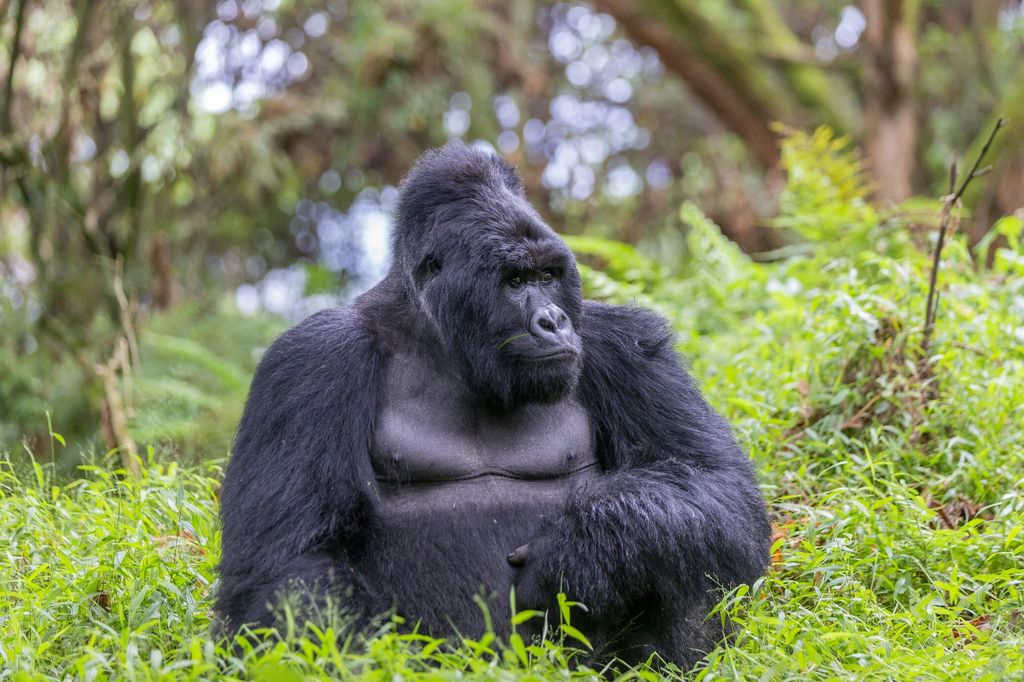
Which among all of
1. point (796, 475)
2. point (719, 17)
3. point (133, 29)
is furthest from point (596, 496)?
point (719, 17)

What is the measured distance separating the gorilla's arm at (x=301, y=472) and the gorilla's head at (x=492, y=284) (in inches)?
11.7

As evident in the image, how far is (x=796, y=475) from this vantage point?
4254 millimetres

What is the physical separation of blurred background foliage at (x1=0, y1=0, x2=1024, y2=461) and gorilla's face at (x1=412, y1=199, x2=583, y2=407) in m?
2.26

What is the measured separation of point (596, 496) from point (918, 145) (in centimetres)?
878

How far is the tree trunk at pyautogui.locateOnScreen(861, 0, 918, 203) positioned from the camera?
10.1 metres

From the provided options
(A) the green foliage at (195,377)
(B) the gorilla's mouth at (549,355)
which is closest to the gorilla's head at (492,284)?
(B) the gorilla's mouth at (549,355)

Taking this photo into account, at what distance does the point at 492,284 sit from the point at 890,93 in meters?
7.96

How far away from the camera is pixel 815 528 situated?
3773 mm

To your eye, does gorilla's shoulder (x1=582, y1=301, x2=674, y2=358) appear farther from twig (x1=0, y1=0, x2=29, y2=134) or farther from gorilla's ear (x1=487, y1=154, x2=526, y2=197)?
twig (x1=0, y1=0, x2=29, y2=134)

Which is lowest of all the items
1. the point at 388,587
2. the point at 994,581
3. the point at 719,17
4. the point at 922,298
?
the point at 994,581

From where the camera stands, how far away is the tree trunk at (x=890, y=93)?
33.3 ft

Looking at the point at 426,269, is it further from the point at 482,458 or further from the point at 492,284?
the point at 482,458

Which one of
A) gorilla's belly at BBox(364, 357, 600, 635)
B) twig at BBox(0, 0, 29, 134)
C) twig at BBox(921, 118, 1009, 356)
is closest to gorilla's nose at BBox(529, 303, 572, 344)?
gorilla's belly at BBox(364, 357, 600, 635)

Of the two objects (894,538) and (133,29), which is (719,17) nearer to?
(133,29)
